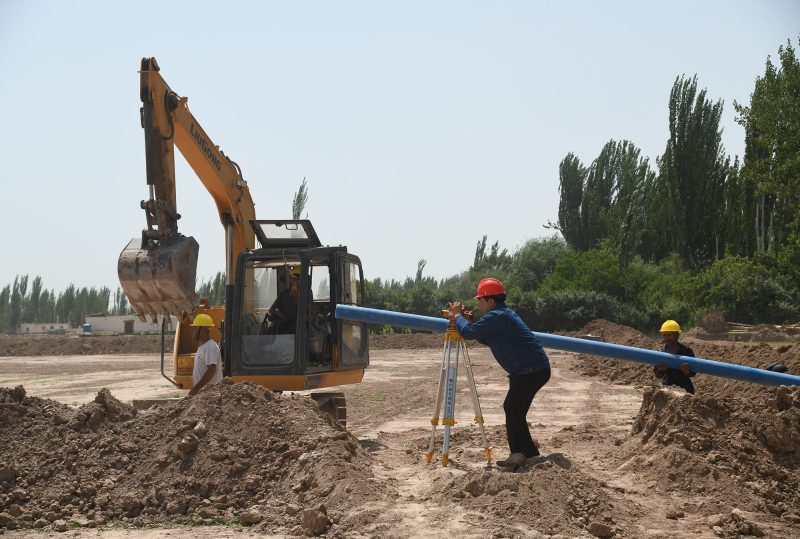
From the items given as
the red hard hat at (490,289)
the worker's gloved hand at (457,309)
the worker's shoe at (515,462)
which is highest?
the red hard hat at (490,289)

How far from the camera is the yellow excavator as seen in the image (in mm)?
8234

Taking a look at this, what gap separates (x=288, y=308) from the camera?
8.72 m

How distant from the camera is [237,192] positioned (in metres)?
10.7

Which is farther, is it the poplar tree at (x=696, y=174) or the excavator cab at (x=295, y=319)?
the poplar tree at (x=696, y=174)

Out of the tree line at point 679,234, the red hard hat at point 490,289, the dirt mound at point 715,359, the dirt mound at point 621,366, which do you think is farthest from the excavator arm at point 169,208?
the tree line at point 679,234

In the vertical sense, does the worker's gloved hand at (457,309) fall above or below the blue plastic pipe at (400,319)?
above

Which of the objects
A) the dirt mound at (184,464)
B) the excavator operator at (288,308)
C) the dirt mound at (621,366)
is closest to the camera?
the dirt mound at (184,464)

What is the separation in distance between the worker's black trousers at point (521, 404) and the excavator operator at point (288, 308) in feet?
12.5

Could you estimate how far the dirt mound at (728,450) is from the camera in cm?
539

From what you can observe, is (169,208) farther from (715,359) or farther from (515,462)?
(715,359)

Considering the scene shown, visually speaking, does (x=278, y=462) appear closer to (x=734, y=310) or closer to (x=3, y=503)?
(x=3, y=503)

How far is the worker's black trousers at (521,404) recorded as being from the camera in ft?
18.4

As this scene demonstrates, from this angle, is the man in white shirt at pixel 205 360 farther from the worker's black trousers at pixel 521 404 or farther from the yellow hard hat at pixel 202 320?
the worker's black trousers at pixel 521 404

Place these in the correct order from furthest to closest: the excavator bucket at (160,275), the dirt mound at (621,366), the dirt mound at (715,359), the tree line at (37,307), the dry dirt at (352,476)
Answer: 1. the tree line at (37,307)
2. the dirt mound at (621,366)
3. the dirt mound at (715,359)
4. the excavator bucket at (160,275)
5. the dry dirt at (352,476)
